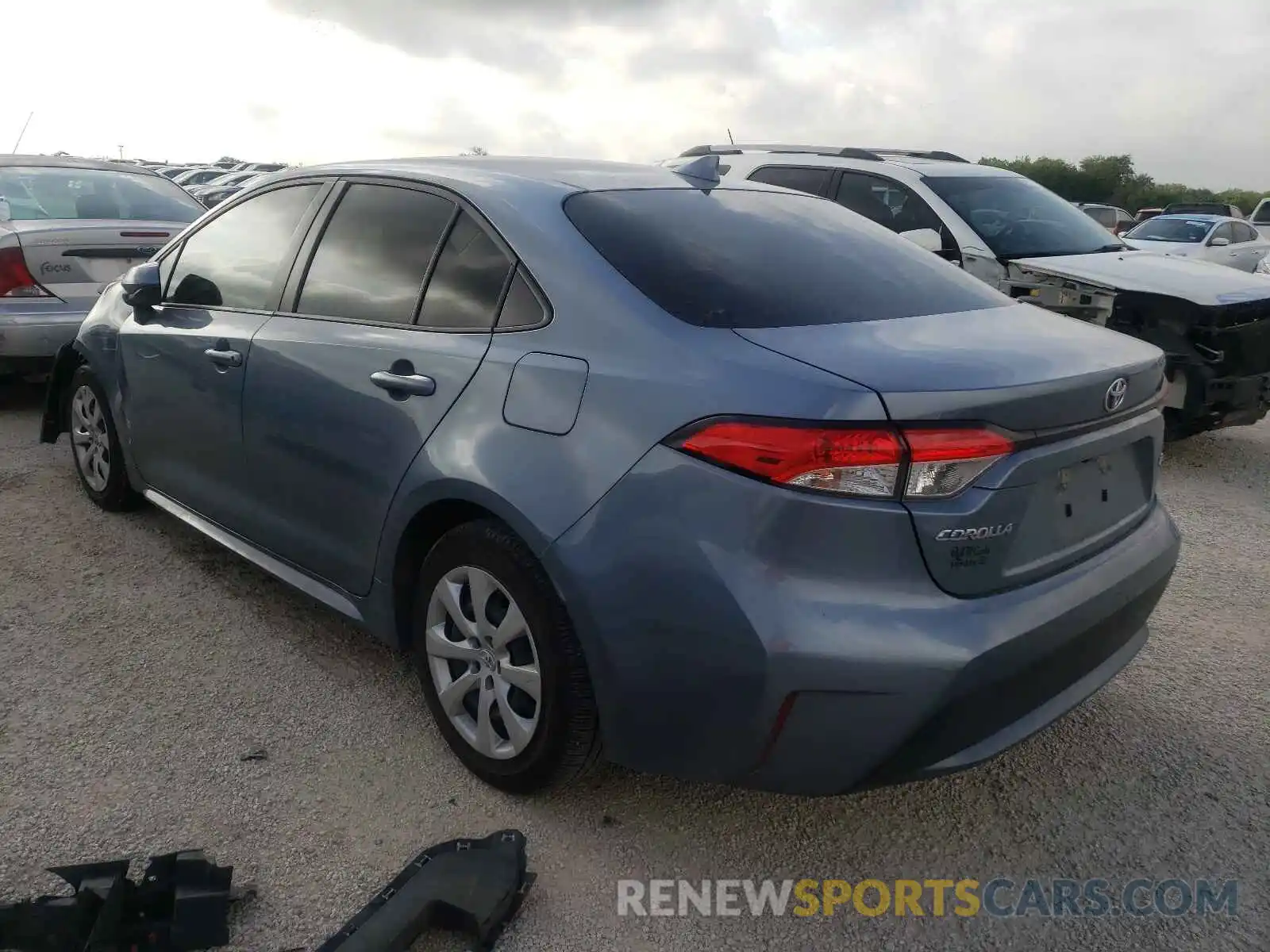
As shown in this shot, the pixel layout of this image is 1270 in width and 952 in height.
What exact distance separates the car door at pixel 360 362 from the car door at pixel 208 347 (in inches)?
5.4

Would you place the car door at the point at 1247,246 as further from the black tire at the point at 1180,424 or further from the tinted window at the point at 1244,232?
the black tire at the point at 1180,424

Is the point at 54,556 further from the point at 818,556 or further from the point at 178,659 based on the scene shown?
the point at 818,556

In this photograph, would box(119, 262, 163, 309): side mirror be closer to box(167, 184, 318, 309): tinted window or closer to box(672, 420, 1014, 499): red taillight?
box(167, 184, 318, 309): tinted window

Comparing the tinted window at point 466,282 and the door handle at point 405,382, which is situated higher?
the tinted window at point 466,282

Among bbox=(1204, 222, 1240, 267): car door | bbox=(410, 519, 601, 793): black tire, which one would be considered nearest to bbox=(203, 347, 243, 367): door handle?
bbox=(410, 519, 601, 793): black tire

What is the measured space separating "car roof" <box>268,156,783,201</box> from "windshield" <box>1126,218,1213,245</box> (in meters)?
14.3

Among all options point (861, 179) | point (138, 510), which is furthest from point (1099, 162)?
point (138, 510)

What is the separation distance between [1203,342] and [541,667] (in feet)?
15.2

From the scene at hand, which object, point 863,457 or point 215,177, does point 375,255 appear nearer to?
point 863,457

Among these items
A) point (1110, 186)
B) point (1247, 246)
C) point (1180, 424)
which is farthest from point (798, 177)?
point (1110, 186)

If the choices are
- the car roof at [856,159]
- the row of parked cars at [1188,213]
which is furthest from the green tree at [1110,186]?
the car roof at [856,159]

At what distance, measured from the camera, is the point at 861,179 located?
6902 mm

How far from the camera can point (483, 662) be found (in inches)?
105

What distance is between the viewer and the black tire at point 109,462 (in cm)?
454
